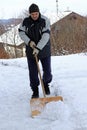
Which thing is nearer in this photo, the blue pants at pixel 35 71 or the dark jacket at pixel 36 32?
the dark jacket at pixel 36 32

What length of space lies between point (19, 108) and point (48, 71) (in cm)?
90

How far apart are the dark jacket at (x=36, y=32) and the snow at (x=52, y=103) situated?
95 centimetres

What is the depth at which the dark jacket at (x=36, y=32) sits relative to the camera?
243 inches

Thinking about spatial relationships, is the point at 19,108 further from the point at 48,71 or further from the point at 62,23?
the point at 62,23

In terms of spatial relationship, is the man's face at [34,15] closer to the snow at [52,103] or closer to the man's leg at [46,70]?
the man's leg at [46,70]

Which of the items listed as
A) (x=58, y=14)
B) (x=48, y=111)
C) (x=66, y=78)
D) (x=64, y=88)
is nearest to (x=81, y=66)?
(x=66, y=78)

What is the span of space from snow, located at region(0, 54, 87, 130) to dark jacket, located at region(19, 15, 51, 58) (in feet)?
3.10

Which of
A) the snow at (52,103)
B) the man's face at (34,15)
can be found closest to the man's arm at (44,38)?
the man's face at (34,15)

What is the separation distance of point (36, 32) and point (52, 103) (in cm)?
127

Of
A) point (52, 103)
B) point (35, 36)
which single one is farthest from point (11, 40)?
point (52, 103)

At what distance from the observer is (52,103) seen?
5.65 m

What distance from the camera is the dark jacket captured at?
6.18 m

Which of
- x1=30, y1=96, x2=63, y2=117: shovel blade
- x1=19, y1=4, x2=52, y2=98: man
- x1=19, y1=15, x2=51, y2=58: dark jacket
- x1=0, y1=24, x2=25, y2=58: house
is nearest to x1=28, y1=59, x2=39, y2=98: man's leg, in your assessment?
x1=19, y1=4, x2=52, y2=98: man

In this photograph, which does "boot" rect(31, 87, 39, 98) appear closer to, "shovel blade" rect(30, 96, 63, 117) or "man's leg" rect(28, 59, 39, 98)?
"man's leg" rect(28, 59, 39, 98)
